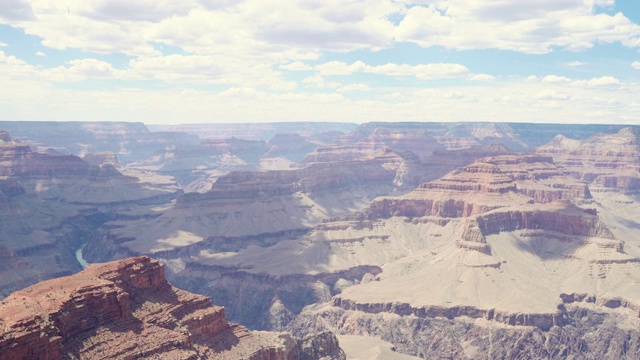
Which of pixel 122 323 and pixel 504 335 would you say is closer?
pixel 122 323

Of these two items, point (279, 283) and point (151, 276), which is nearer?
point (151, 276)

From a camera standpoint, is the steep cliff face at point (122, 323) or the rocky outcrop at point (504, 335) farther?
the rocky outcrop at point (504, 335)

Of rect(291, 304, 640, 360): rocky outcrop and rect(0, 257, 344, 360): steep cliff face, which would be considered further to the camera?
rect(291, 304, 640, 360): rocky outcrop

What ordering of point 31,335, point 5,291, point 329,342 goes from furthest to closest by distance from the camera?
1. point 5,291
2. point 329,342
3. point 31,335

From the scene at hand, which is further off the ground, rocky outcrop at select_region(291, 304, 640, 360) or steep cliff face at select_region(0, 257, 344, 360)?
steep cliff face at select_region(0, 257, 344, 360)

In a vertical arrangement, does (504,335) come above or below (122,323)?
below

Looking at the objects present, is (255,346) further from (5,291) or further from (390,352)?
(5,291)

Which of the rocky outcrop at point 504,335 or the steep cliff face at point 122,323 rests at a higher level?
the steep cliff face at point 122,323

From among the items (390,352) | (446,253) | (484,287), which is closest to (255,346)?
(390,352)
